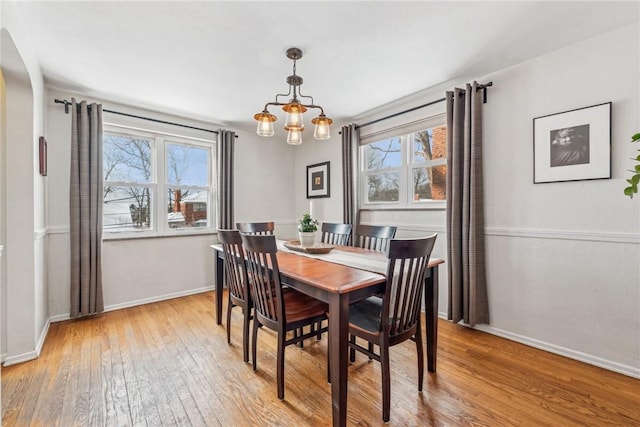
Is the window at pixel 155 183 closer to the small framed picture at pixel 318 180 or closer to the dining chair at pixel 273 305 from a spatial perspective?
the small framed picture at pixel 318 180

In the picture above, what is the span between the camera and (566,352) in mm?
2170

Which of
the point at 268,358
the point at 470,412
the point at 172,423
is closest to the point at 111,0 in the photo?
the point at 172,423

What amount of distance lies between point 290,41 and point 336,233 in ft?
5.69

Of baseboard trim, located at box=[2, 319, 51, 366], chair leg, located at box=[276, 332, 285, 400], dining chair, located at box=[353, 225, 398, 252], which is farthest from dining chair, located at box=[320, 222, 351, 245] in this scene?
baseboard trim, located at box=[2, 319, 51, 366]

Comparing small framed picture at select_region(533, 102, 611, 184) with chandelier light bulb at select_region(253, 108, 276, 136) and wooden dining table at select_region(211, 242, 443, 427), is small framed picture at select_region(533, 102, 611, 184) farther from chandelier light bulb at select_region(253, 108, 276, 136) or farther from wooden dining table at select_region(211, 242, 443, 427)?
chandelier light bulb at select_region(253, 108, 276, 136)

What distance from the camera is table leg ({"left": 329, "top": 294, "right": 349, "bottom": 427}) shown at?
1.41 m

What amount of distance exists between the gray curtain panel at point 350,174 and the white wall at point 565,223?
1.18 metres

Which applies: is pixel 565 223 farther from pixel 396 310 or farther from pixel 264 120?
pixel 264 120

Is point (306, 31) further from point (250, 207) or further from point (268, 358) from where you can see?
point (250, 207)

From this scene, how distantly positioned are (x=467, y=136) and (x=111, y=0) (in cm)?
275

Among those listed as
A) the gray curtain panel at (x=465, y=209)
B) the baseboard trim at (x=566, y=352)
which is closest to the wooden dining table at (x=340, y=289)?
the gray curtain panel at (x=465, y=209)

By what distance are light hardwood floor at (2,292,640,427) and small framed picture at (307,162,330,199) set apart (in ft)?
8.01

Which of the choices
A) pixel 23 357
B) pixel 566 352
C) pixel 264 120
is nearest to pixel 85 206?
pixel 23 357

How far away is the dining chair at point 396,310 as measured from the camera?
4.84 feet
